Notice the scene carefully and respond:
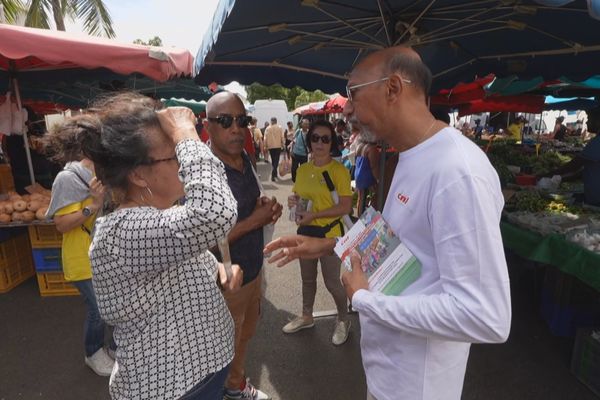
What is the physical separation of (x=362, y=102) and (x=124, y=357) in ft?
4.16

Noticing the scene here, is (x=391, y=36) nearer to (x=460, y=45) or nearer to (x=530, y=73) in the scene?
(x=460, y=45)

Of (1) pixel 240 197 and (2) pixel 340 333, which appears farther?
(2) pixel 340 333

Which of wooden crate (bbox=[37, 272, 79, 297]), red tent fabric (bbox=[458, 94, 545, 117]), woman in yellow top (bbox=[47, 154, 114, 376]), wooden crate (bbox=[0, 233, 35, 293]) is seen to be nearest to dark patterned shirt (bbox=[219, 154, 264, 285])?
woman in yellow top (bbox=[47, 154, 114, 376])

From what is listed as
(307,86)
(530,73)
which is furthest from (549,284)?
(307,86)

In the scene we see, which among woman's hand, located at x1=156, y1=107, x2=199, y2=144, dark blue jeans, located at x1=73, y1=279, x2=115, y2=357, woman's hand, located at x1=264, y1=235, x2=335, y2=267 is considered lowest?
dark blue jeans, located at x1=73, y1=279, x2=115, y2=357

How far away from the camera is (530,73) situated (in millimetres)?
3805

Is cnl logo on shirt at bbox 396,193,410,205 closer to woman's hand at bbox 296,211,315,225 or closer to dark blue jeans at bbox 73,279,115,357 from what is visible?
woman's hand at bbox 296,211,315,225

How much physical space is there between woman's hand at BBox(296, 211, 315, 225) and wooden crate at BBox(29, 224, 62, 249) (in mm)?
3182

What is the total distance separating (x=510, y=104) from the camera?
991 cm

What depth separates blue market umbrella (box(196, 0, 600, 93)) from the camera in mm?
2160

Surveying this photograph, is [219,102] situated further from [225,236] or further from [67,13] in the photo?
[67,13]

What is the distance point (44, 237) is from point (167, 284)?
4.07 metres

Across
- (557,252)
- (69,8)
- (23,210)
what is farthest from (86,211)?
(69,8)

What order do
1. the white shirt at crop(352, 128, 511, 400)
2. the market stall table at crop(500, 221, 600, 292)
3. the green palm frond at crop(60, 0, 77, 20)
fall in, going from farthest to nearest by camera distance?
the green palm frond at crop(60, 0, 77, 20), the market stall table at crop(500, 221, 600, 292), the white shirt at crop(352, 128, 511, 400)
